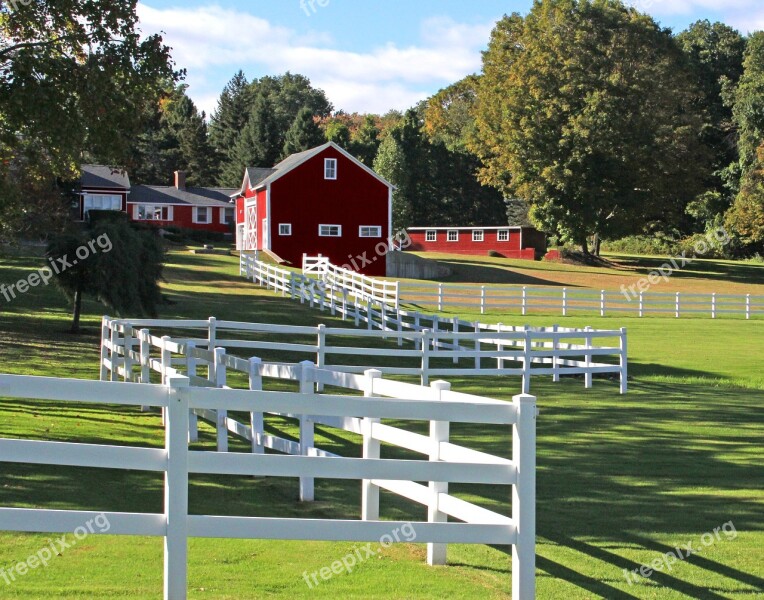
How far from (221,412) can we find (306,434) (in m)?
2.04

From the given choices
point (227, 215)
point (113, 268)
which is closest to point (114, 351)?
point (113, 268)

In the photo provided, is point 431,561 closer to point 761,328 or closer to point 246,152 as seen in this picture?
point 761,328

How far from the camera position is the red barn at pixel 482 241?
77875 millimetres

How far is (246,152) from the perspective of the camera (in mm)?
89875

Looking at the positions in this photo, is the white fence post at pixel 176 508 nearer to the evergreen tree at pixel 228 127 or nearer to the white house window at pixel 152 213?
the white house window at pixel 152 213

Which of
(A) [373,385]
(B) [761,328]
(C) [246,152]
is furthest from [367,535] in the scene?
(C) [246,152]

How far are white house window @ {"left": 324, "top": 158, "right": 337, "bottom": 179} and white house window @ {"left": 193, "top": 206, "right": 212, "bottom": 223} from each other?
2473cm

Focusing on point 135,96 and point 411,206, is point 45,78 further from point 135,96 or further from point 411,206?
point 411,206

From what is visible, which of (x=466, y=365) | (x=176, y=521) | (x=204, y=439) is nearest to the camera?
(x=176, y=521)

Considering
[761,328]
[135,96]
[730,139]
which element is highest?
[730,139]

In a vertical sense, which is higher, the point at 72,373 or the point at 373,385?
the point at 373,385

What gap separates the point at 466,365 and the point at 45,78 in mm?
11763

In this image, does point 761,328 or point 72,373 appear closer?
point 72,373

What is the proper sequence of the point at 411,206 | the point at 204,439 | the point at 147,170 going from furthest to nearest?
1. the point at 147,170
2. the point at 411,206
3. the point at 204,439
